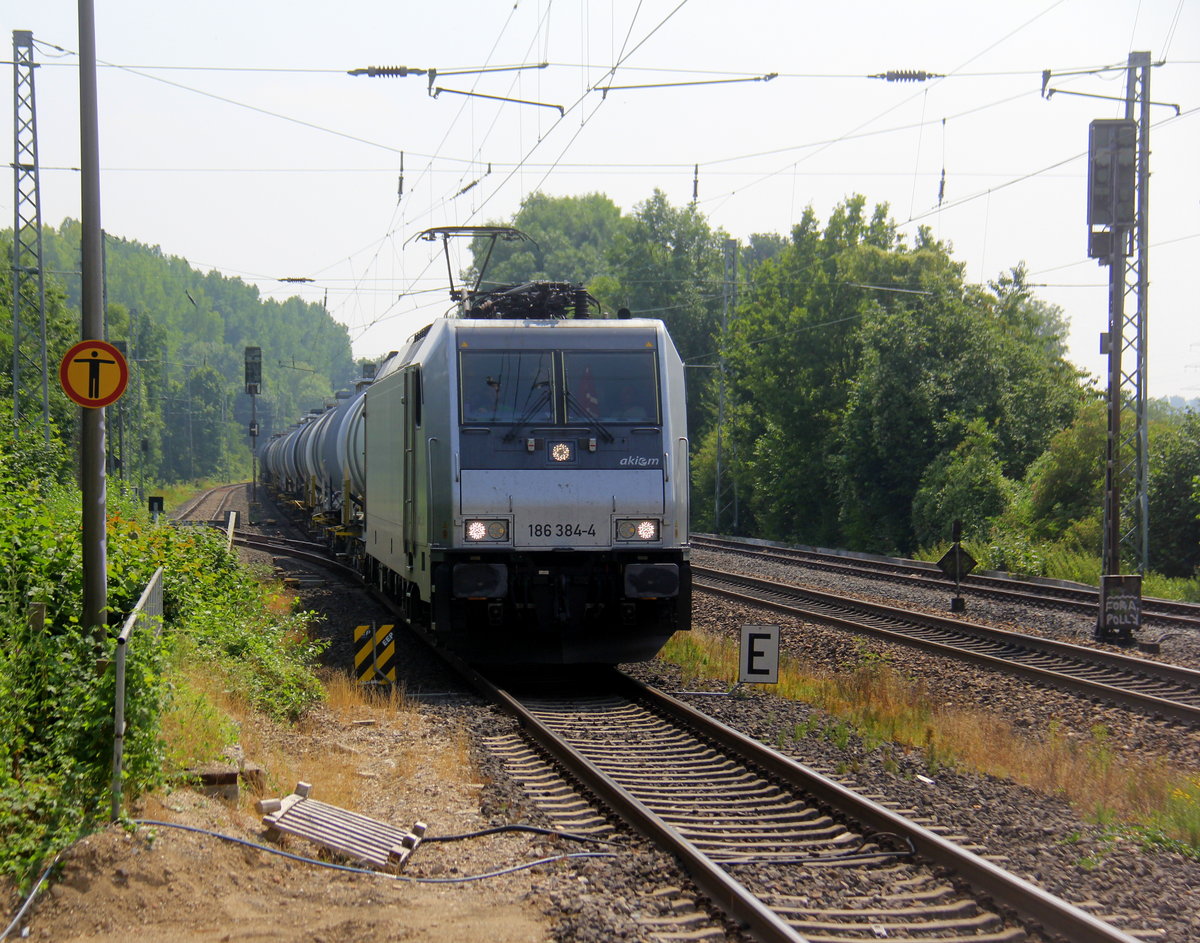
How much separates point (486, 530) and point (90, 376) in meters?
4.21

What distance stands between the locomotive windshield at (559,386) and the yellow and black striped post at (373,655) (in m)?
2.49

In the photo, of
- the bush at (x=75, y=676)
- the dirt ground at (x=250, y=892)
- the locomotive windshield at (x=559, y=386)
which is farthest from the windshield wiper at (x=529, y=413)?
the dirt ground at (x=250, y=892)

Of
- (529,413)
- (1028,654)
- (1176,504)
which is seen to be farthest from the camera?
(1176,504)

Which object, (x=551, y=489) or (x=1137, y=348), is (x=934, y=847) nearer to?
(x=551, y=489)

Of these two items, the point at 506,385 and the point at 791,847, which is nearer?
the point at 791,847

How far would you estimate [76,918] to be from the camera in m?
5.34

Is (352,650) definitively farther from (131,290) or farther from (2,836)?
(131,290)

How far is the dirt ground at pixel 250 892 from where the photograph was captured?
5.32 m

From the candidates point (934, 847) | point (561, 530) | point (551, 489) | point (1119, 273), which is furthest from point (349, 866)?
point (1119, 273)

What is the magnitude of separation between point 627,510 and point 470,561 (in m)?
1.59

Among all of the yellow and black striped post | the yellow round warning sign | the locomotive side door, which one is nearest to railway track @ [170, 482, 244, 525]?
the locomotive side door

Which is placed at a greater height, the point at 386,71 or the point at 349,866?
the point at 386,71

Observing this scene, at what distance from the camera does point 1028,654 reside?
14.8m

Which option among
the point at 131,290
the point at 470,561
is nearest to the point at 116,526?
the point at 470,561
